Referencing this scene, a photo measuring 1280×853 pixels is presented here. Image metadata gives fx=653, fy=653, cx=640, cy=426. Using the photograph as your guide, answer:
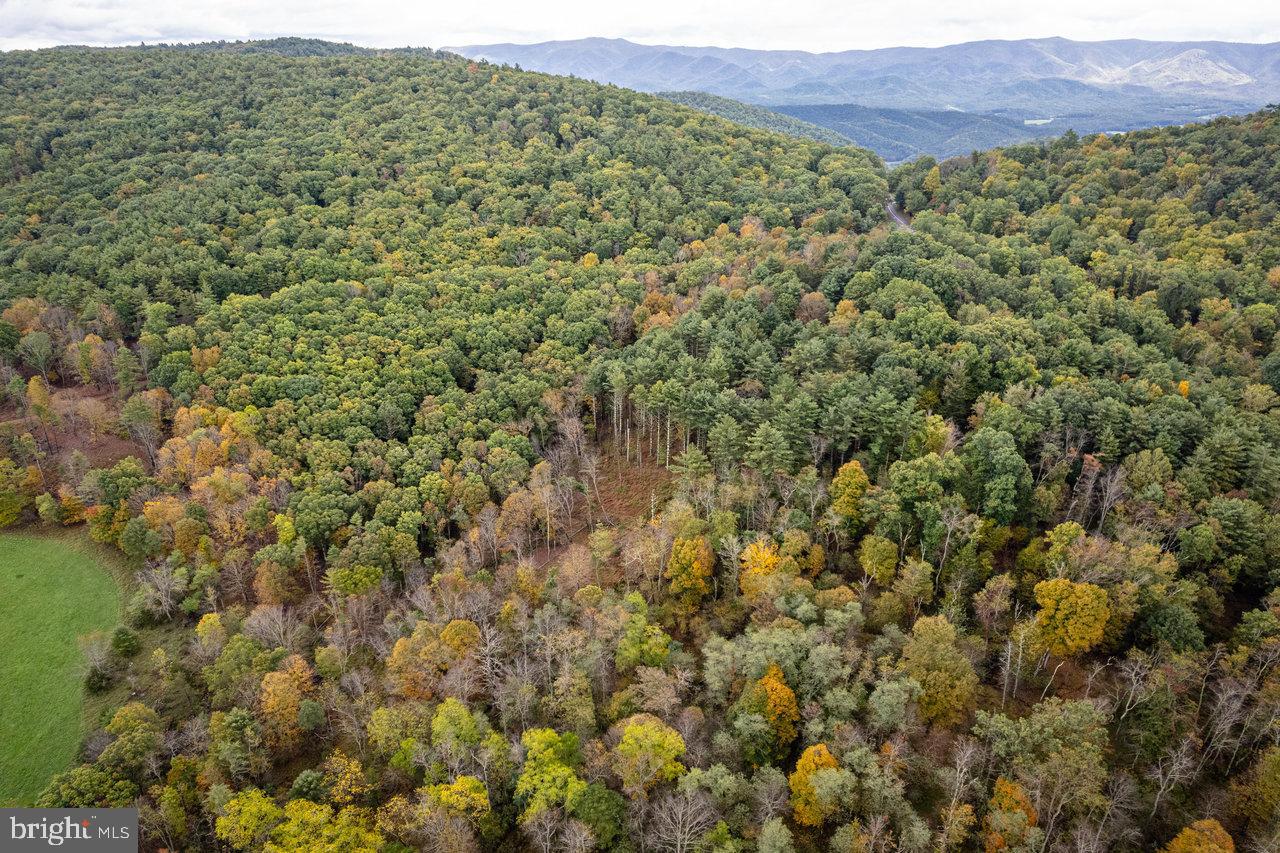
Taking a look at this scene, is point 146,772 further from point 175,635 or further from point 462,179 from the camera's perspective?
point 462,179

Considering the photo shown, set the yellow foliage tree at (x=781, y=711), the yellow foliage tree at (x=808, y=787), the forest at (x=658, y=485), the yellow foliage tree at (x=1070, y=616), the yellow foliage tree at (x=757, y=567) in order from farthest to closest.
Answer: the yellow foliage tree at (x=757, y=567) < the yellow foliage tree at (x=1070, y=616) < the yellow foliage tree at (x=781, y=711) < the forest at (x=658, y=485) < the yellow foliage tree at (x=808, y=787)

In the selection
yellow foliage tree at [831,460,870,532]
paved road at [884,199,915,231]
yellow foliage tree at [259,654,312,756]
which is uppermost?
paved road at [884,199,915,231]

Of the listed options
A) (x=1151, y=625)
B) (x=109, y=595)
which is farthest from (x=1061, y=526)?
(x=109, y=595)

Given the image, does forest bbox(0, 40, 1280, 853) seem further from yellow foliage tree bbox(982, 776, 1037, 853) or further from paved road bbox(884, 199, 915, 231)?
paved road bbox(884, 199, 915, 231)

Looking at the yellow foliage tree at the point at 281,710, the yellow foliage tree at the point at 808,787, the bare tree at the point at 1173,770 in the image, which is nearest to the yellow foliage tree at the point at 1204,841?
the bare tree at the point at 1173,770

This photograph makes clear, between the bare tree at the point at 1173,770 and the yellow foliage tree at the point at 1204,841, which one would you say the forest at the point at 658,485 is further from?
the bare tree at the point at 1173,770

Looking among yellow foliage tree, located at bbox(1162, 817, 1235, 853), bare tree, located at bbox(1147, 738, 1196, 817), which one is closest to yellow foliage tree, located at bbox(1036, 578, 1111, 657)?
bare tree, located at bbox(1147, 738, 1196, 817)
